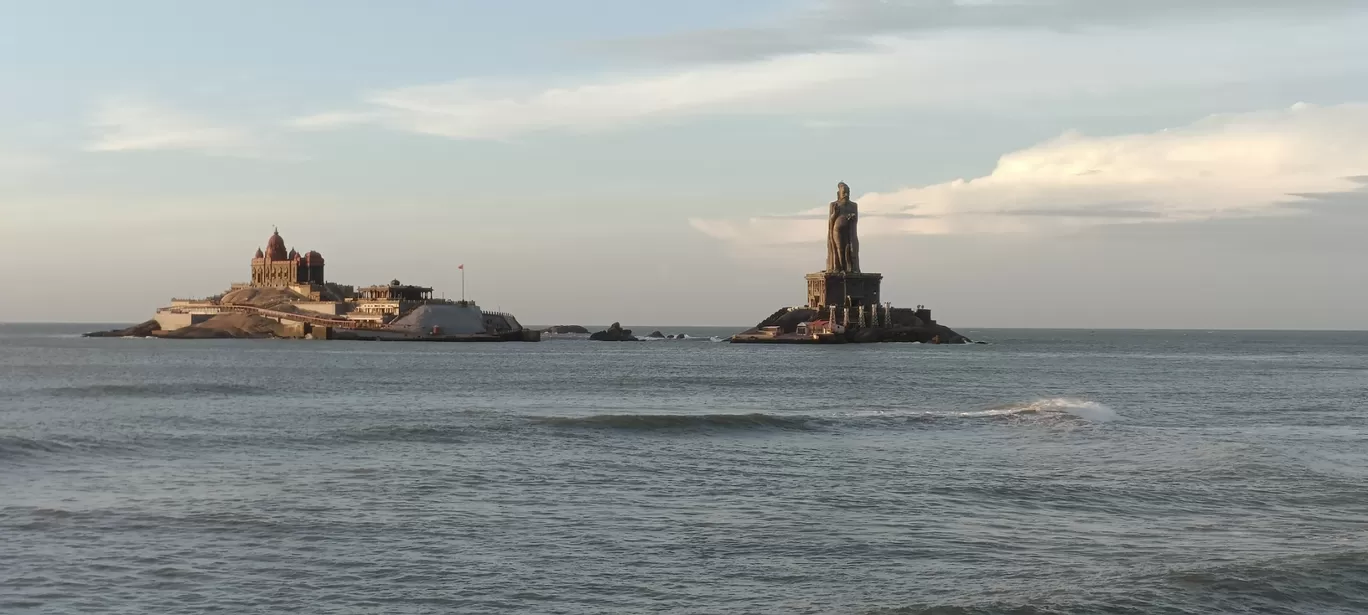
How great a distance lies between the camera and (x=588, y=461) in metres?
40.4

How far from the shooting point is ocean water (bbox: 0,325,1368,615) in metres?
22.2

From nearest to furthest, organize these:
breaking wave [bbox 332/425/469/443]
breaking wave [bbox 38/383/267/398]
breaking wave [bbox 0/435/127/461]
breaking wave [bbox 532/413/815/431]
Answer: breaking wave [bbox 0/435/127/461] < breaking wave [bbox 332/425/469/443] < breaking wave [bbox 532/413/815/431] < breaking wave [bbox 38/383/267/398]

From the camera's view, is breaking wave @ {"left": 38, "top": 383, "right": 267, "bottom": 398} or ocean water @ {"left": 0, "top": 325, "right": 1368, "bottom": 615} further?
breaking wave @ {"left": 38, "top": 383, "right": 267, "bottom": 398}

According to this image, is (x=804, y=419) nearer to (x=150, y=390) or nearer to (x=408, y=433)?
(x=408, y=433)

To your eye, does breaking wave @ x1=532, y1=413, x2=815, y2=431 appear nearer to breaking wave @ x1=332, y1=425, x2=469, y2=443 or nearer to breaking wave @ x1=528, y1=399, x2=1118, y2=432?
breaking wave @ x1=528, y1=399, x2=1118, y2=432

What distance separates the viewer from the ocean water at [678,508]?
22.2 metres

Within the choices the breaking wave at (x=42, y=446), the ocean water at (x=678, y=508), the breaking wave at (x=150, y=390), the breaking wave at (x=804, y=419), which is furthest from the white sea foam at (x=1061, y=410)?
the breaking wave at (x=150, y=390)

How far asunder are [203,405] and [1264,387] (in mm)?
67344

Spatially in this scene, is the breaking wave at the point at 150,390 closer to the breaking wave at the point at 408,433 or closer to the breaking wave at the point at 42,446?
the breaking wave at the point at 408,433

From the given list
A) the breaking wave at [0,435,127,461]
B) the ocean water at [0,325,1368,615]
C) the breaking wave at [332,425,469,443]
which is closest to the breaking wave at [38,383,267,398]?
the ocean water at [0,325,1368,615]

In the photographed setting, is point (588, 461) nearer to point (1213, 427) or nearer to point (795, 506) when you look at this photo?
point (795, 506)

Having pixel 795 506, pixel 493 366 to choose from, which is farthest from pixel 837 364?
pixel 795 506

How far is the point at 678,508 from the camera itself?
101 ft

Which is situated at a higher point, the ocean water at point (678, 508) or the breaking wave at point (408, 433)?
the breaking wave at point (408, 433)
